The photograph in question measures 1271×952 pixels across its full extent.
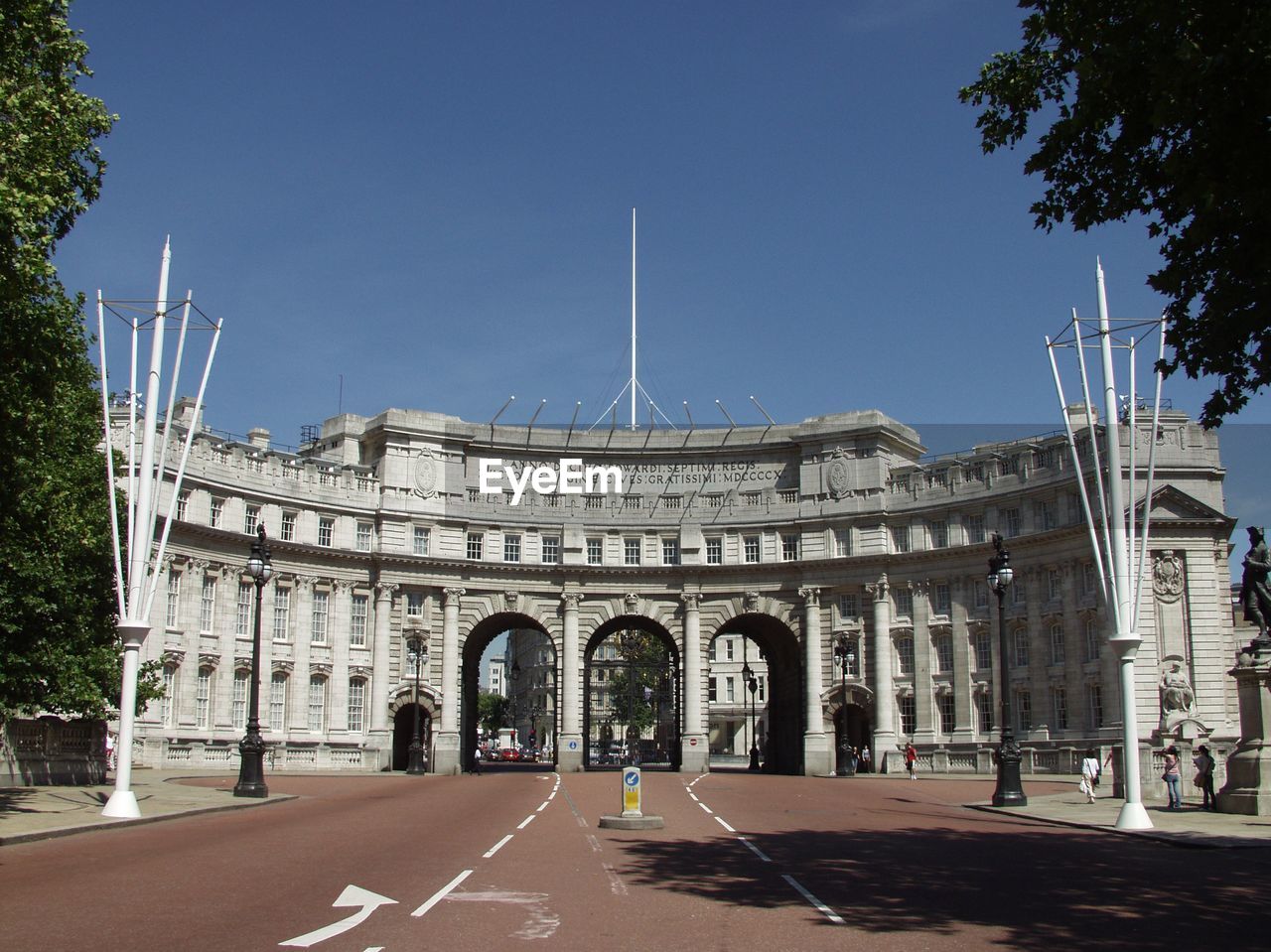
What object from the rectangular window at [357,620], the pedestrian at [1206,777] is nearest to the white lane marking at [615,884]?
the pedestrian at [1206,777]

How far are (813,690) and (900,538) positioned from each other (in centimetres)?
1009

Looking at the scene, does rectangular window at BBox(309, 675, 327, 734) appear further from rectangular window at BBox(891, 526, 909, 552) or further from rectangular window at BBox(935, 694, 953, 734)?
rectangular window at BBox(935, 694, 953, 734)

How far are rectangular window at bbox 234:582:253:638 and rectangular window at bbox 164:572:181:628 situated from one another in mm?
4042

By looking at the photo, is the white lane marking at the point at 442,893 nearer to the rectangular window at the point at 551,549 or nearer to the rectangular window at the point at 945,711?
the rectangular window at the point at 945,711

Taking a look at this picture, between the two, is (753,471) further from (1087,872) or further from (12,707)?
(1087,872)

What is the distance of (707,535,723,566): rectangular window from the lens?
243 feet

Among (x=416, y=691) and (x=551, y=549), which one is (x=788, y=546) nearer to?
(x=551, y=549)

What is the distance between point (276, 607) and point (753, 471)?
29.4 meters

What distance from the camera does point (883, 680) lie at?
68.3 metres

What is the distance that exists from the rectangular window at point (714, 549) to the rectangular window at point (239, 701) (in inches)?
1079

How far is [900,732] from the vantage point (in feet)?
223

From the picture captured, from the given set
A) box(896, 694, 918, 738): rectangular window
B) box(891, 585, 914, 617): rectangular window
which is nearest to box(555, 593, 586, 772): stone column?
box(896, 694, 918, 738): rectangular window

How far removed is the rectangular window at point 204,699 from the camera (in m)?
60.8

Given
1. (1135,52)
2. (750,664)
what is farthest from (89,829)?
(750,664)
